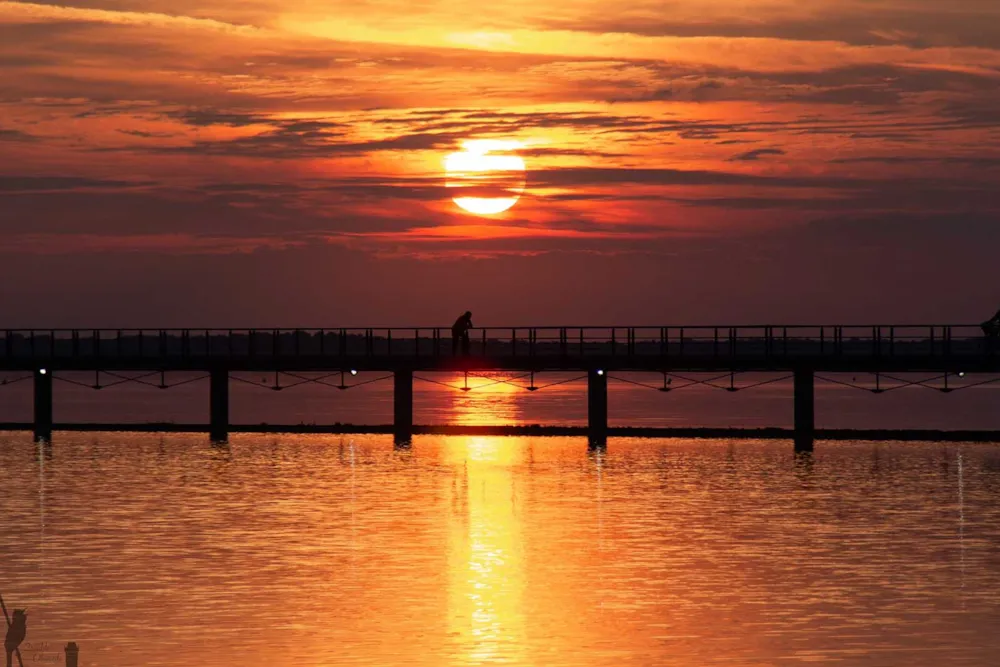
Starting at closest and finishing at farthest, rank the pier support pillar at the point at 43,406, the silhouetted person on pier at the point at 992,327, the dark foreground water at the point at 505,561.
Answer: the dark foreground water at the point at 505,561 → the silhouetted person on pier at the point at 992,327 → the pier support pillar at the point at 43,406

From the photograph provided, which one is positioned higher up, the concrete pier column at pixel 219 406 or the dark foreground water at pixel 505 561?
the concrete pier column at pixel 219 406

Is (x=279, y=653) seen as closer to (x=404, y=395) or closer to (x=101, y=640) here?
(x=101, y=640)

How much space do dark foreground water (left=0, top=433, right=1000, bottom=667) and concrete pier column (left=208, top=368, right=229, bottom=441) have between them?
13.5m

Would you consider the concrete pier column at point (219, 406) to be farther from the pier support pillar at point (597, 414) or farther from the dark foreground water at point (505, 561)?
the pier support pillar at point (597, 414)

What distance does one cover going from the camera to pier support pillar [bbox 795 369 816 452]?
8000cm

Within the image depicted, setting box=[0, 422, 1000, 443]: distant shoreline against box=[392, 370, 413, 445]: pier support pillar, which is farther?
box=[392, 370, 413, 445]: pier support pillar

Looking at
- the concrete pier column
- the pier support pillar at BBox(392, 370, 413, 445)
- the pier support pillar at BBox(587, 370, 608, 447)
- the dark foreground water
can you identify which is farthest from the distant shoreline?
the dark foreground water

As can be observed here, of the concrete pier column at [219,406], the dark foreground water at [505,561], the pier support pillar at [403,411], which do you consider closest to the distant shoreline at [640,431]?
the pier support pillar at [403,411]

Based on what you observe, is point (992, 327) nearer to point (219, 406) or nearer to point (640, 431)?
point (640, 431)

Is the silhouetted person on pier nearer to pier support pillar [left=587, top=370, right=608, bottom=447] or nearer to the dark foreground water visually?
the dark foreground water

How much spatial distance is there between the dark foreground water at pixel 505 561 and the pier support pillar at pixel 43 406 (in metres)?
15.6

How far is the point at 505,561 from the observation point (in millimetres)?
40594

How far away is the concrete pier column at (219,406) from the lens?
8619 cm

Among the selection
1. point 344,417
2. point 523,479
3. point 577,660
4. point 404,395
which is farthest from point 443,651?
point 344,417
